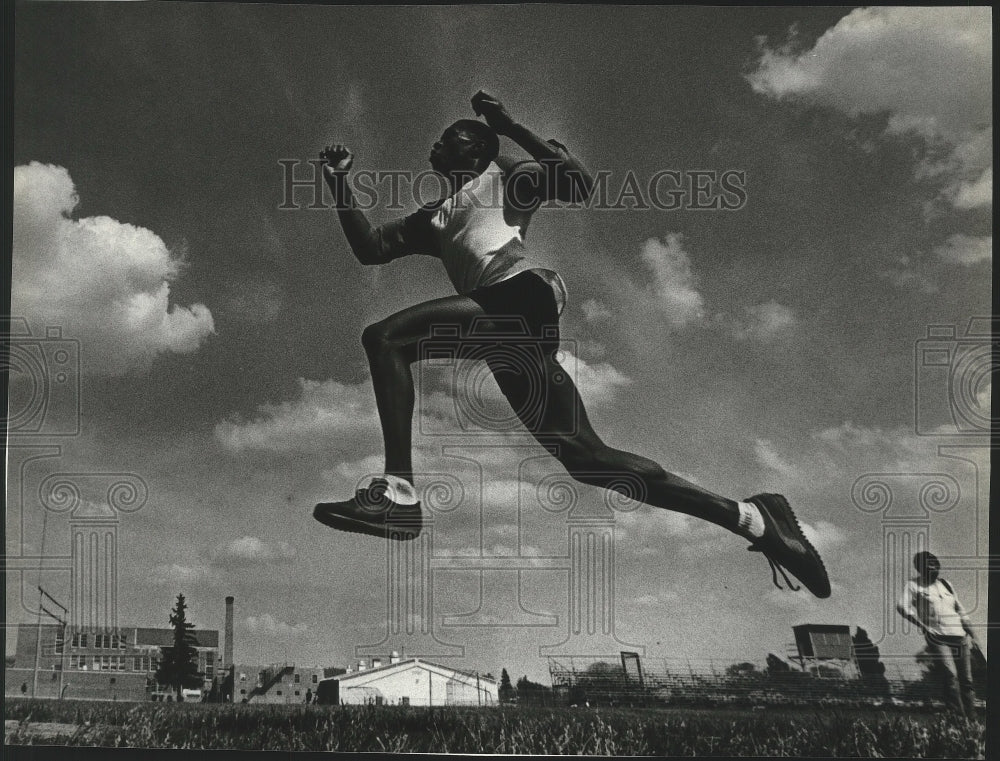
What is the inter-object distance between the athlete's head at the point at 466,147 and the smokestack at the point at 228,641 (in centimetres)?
153

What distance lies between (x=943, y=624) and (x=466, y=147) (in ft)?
6.86

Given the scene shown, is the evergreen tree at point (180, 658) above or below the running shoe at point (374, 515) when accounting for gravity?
below

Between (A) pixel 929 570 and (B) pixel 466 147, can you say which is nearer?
(A) pixel 929 570

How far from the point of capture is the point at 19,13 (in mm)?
3922

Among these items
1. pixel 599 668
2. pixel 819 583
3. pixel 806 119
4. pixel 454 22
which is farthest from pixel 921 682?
pixel 454 22

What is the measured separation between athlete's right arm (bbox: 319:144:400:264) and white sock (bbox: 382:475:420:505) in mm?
717

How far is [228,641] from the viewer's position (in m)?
3.65

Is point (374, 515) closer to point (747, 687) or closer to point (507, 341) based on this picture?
point (507, 341)

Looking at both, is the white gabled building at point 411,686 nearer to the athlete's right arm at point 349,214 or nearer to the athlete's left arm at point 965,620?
the athlete's right arm at point 349,214

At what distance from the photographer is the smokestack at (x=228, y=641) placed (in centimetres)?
364

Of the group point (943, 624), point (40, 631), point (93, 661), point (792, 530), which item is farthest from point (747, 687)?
point (40, 631)

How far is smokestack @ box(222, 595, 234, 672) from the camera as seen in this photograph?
3641 millimetres

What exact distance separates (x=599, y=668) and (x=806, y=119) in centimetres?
184

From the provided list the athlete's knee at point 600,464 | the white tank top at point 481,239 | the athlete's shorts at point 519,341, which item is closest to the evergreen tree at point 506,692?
the athlete's knee at point 600,464
